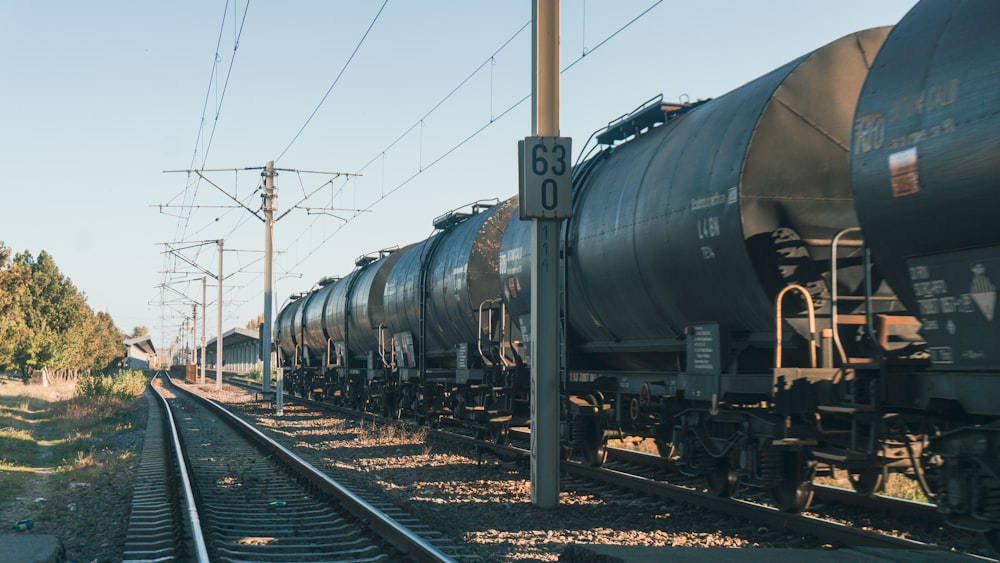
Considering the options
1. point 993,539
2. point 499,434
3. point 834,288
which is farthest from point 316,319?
point 993,539

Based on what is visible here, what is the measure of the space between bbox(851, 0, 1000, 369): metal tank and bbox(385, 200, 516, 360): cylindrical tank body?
9701mm

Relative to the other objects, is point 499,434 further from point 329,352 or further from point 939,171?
point 329,352

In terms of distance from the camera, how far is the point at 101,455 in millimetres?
16812

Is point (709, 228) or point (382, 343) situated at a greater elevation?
point (709, 228)

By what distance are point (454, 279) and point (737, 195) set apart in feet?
29.7

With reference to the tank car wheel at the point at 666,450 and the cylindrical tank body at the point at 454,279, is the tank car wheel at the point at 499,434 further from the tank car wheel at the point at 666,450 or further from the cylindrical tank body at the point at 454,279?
the tank car wheel at the point at 666,450

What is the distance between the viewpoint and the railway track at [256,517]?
297 inches

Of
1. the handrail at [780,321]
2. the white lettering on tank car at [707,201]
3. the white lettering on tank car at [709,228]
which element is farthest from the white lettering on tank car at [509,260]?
the handrail at [780,321]

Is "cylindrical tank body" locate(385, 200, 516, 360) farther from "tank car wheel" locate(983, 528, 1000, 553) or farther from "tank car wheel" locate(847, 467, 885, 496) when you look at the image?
"tank car wheel" locate(983, 528, 1000, 553)

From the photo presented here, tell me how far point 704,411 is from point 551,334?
2079 mm

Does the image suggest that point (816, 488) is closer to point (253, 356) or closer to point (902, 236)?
point (902, 236)

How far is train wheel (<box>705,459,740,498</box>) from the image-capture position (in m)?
9.20

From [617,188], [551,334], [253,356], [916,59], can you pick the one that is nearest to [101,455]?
[551,334]

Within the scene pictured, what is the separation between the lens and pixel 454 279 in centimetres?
1628
